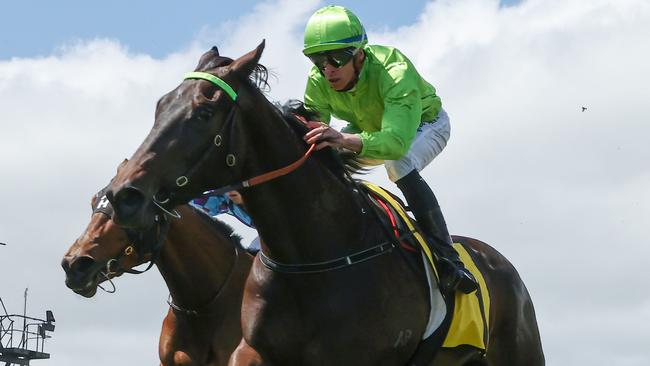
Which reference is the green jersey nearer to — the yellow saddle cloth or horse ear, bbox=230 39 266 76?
the yellow saddle cloth

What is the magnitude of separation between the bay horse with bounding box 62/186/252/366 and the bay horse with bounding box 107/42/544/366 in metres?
3.43

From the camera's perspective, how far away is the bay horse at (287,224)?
9555 millimetres

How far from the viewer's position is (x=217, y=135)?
31.6 ft

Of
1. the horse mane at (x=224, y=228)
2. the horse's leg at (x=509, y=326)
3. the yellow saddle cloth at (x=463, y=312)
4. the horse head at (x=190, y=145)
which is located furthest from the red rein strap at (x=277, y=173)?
the horse mane at (x=224, y=228)

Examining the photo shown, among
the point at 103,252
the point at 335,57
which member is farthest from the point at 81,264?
the point at 335,57

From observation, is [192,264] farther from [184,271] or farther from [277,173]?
[277,173]

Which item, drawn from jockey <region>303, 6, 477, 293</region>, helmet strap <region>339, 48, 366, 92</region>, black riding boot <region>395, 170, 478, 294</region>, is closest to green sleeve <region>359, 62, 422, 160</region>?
jockey <region>303, 6, 477, 293</region>

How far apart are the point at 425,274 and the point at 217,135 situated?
2078 millimetres

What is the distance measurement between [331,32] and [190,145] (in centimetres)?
172

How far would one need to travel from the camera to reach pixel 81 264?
1379 centimetres

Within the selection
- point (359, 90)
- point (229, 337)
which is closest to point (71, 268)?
point (229, 337)

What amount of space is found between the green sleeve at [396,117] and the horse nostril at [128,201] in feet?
5.83

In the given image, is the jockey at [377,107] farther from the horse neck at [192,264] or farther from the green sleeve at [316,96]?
the horse neck at [192,264]

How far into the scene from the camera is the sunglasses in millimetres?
10828
